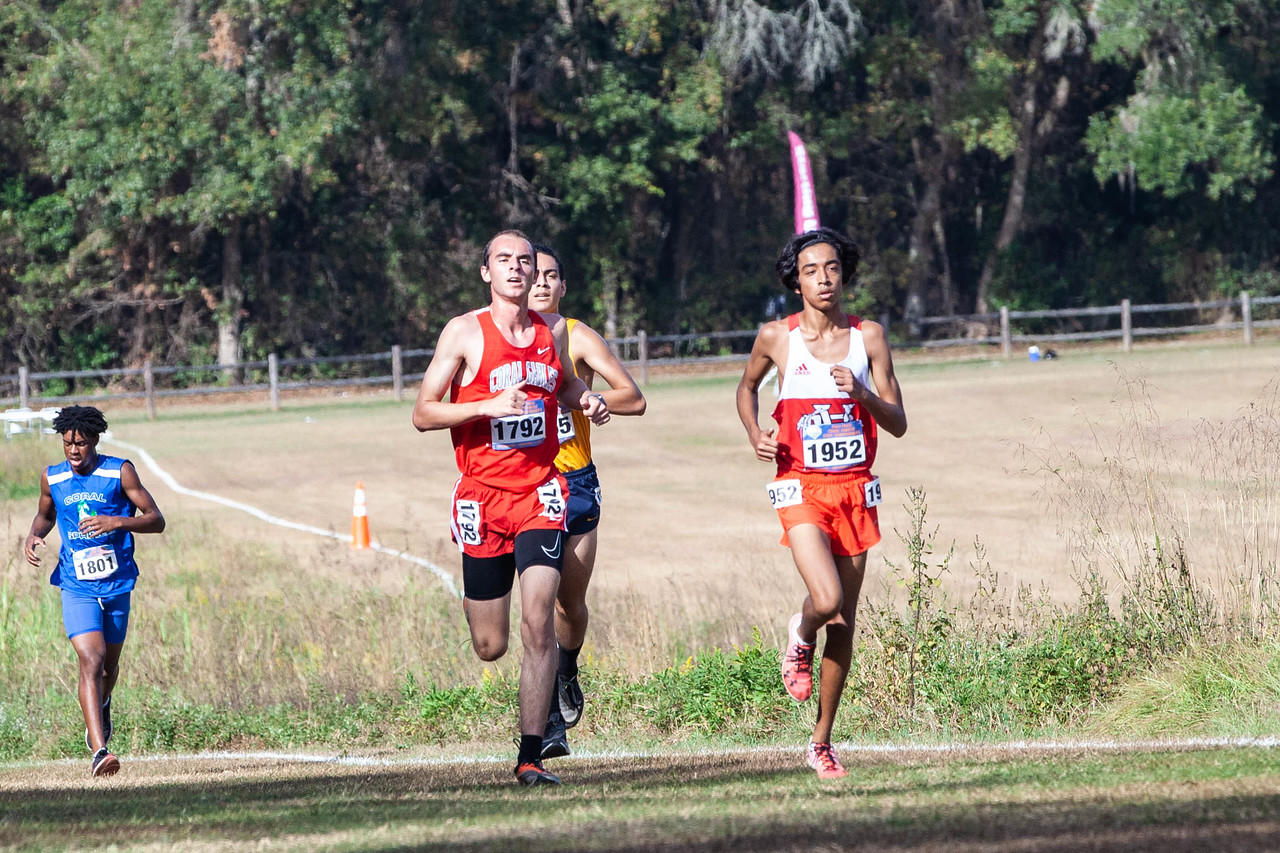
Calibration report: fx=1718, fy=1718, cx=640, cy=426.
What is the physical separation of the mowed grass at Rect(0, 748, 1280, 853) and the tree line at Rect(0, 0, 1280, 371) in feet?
107

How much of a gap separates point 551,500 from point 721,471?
56.3 ft

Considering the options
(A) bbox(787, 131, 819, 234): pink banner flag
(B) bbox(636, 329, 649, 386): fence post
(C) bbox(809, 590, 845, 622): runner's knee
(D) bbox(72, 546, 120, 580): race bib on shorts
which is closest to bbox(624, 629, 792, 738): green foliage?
(C) bbox(809, 590, 845, 622): runner's knee

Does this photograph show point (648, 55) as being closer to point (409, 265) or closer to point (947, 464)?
point (409, 265)

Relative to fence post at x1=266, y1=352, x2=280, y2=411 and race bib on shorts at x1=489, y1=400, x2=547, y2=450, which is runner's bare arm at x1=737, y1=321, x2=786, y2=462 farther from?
fence post at x1=266, y1=352, x2=280, y2=411

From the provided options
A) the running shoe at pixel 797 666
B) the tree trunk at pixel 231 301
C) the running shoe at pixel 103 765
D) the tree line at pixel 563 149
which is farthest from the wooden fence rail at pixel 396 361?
the running shoe at pixel 797 666

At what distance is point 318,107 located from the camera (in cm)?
3838

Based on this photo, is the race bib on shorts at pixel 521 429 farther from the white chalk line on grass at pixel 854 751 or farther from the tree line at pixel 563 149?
the tree line at pixel 563 149

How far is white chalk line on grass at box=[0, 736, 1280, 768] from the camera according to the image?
6.96 m

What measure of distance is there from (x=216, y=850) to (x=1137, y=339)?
43.4m

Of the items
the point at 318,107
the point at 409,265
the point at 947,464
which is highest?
the point at 318,107

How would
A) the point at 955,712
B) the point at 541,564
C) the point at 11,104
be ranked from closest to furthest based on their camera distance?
the point at 541,564, the point at 955,712, the point at 11,104

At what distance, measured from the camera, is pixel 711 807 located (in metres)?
5.57

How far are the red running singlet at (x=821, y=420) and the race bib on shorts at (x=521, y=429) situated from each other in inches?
36.7

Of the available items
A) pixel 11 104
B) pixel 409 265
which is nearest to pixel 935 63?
pixel 409 265
